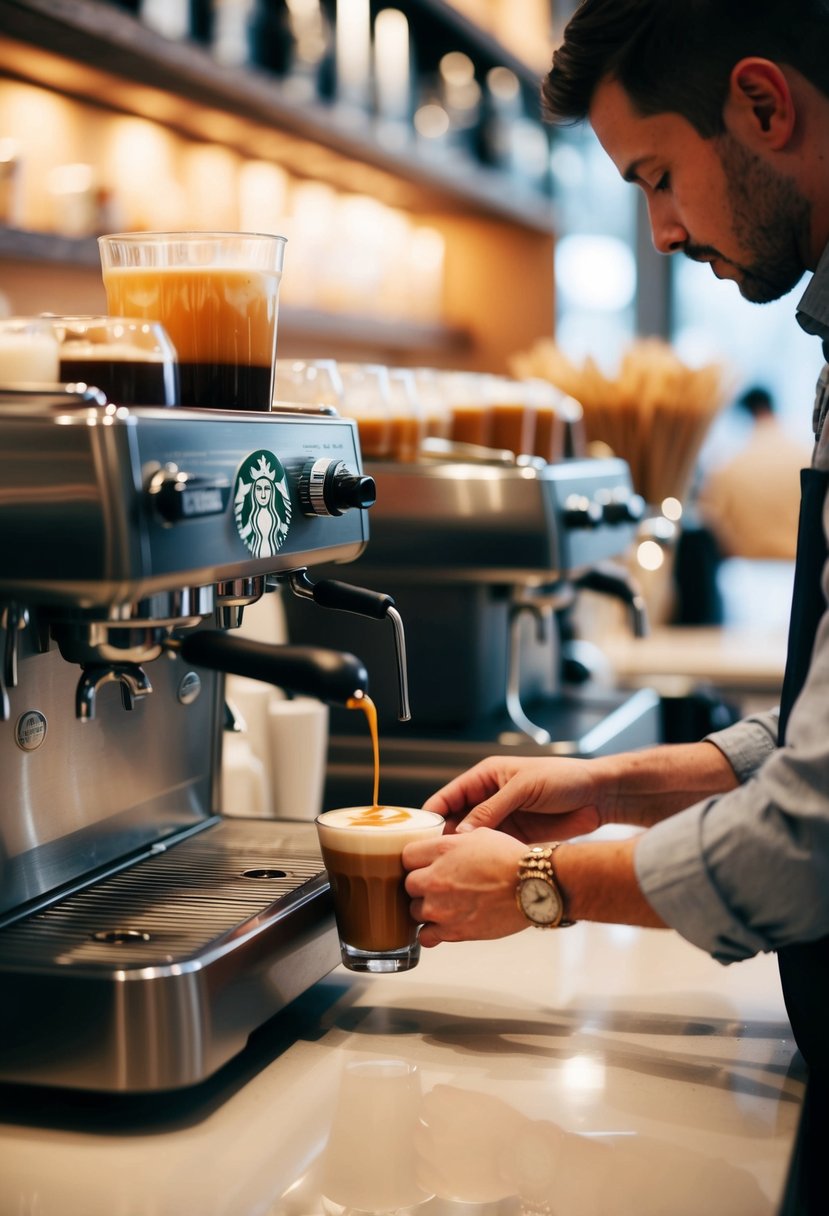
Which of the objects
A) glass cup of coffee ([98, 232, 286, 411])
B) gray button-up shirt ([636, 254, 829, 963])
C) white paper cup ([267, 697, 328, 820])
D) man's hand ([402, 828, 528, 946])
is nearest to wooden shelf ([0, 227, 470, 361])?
white paper cup ([267, 697, 328, 820])

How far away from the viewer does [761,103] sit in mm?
1130

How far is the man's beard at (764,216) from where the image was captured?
3.80 feet

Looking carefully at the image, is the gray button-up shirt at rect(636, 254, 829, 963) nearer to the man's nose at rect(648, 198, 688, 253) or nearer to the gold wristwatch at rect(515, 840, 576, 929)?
the gold wristwatch at rect(515, 840, 576, 929)

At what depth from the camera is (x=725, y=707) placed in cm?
285

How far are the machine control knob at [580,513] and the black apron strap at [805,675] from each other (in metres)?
0.74

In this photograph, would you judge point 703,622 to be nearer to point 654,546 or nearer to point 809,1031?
point 654,546

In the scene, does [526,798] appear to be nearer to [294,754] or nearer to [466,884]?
[466,884]

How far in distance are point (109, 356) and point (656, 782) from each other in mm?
637

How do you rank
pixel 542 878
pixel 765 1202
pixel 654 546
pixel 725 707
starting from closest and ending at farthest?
pixel 765 1202 → pixel 542 878 → pixel 725 707 → pixel 654 546

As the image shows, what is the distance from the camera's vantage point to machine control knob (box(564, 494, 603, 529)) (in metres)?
1.90

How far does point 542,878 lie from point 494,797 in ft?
0.68

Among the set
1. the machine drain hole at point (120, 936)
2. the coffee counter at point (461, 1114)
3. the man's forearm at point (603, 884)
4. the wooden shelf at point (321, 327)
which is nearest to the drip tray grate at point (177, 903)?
the machine drain hole at point (120, 936)

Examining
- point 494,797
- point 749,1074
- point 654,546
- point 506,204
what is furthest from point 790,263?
point 506,204

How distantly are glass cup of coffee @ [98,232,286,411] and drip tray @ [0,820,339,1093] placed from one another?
0.40 meters
